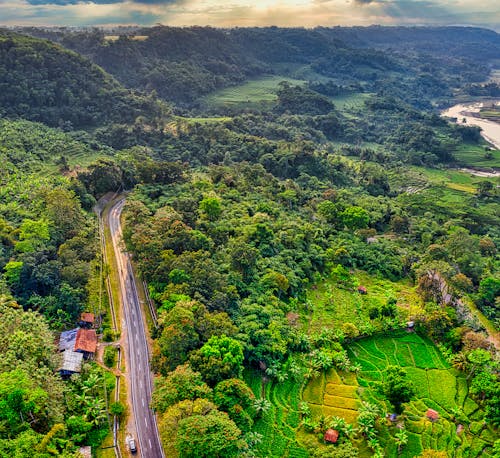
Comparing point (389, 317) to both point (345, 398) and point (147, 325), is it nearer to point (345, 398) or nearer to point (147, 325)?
point (345, 398)

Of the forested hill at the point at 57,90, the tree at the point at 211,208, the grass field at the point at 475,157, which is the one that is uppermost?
the forested hill at the point at 57,90

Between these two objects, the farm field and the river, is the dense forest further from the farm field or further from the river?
the river

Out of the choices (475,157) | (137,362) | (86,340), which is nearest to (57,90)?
(86,340)

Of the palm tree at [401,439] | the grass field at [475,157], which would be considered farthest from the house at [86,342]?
the grass field at [475,157]

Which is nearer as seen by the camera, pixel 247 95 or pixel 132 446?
pixel 132 446

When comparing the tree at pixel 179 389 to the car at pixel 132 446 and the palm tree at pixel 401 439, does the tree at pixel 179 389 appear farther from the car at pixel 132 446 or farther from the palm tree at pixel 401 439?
the palm tree at pixel 401 439

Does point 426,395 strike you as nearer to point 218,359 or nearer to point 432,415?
point 432,415

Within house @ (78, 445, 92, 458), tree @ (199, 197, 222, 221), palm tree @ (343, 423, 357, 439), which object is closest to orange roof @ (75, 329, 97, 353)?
house @ (78, 445, 92, 458)
